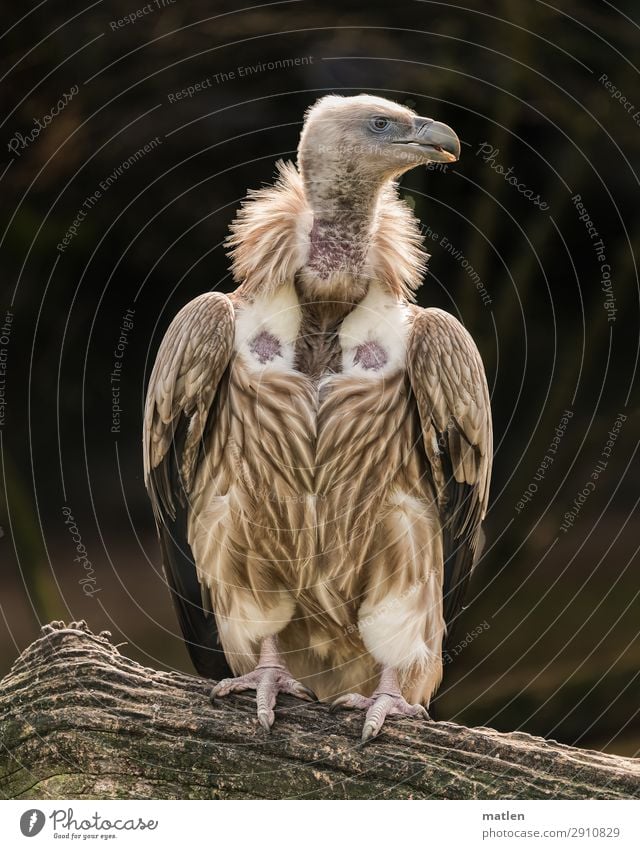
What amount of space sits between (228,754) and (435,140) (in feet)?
6.25

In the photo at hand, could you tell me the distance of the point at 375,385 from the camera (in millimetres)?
3854

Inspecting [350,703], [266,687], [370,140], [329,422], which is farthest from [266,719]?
[370,140]

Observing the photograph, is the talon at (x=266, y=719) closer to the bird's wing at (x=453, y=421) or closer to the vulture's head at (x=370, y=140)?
the bird's wing at (x=453, y=421)

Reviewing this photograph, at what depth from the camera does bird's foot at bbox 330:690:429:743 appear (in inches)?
147

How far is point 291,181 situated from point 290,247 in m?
0.26

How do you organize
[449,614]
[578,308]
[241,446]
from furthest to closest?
[578,308] < [449,614] < [241,446]

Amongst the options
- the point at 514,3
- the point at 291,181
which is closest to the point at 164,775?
the point at 291,181

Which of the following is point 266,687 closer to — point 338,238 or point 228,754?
point 228,754

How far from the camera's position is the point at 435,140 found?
12.2ft

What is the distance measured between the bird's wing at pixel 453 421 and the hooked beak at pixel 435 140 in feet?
1.62

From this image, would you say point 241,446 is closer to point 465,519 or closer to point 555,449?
point 465,519

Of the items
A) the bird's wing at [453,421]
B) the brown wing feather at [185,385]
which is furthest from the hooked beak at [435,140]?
the brown wing feather at [185,385]

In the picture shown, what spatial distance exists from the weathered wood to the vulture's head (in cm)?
163

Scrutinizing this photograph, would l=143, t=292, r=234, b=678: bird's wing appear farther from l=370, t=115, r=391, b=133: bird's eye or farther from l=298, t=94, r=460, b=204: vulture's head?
l=370, t=115, r=391, b=133: bird's eye
